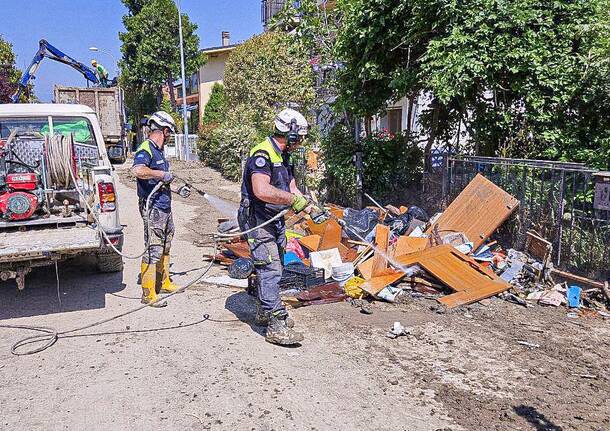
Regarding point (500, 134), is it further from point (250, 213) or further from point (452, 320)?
point (250, 213)

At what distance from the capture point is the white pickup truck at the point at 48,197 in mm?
4977

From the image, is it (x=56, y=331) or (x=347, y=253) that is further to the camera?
(x=347, y=253)

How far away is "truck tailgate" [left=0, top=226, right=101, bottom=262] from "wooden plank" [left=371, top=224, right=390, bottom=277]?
3.13 m

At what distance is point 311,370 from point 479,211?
156 inches

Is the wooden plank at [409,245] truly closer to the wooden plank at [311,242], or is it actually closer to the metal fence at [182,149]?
the wooden plank at [311,242]

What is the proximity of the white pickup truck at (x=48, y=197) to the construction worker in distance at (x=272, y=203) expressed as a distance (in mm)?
1666

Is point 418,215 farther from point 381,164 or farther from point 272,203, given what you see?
point 272,203

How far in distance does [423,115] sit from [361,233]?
3.52 m

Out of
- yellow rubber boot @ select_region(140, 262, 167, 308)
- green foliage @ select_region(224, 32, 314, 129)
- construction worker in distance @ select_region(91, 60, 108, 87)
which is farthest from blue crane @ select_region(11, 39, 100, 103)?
yellow rubber boot @ select_region(140, 262, 167, 308)

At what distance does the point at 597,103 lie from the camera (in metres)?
6.93

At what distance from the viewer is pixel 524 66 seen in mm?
7156

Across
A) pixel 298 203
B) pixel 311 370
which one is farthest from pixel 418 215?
pixel 311 370

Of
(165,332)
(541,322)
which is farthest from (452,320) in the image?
(165,332)

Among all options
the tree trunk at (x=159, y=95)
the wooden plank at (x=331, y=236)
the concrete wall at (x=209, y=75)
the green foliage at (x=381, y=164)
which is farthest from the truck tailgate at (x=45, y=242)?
the tree trunk at (x=159, y=95)
